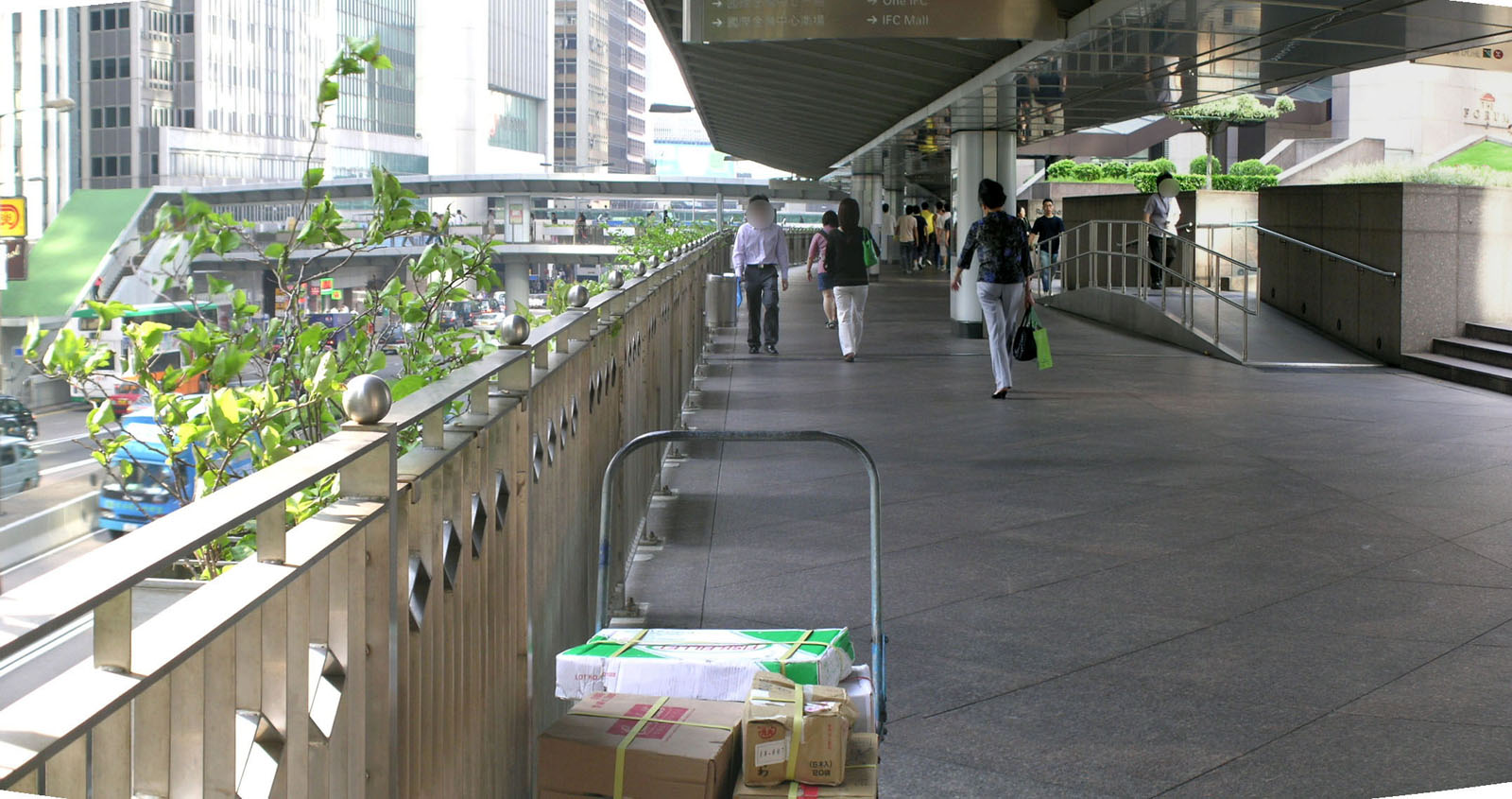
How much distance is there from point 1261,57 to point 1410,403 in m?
4.22

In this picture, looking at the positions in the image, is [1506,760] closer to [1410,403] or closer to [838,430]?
[838,430]

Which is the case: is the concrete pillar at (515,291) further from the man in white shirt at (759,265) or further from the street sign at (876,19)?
the man in white shirt at (759,265)

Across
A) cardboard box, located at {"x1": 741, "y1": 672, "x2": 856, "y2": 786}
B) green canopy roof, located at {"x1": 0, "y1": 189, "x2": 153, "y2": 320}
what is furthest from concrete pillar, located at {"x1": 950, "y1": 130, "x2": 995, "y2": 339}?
cardboard box, located at {"x1": 741, "y1": 672, "x2": 856, "y2": 786}

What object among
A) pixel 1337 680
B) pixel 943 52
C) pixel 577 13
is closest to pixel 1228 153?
pixel 943 52

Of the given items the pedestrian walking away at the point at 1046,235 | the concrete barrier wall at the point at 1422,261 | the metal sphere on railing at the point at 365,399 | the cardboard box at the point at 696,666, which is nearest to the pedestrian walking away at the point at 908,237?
the pedestrian walking away at the point at 1046,235

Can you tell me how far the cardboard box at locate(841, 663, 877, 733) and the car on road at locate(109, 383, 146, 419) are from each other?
168 centimetres

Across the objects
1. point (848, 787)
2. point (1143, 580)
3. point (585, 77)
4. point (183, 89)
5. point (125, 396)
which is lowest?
point (1143, 580)

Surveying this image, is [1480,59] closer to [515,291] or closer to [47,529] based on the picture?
[515,291]

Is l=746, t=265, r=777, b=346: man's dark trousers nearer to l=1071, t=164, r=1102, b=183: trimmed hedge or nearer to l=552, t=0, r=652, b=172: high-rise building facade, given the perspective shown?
l=1071, t=164, r=1102, b=183: trimmed hedge

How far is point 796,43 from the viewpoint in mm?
16812

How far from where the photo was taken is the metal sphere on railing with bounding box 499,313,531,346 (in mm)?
3393

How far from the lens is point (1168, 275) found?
2273 cm

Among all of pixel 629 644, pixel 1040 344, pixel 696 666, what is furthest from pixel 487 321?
pixel 1040 344

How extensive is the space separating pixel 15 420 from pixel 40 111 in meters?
0.64
